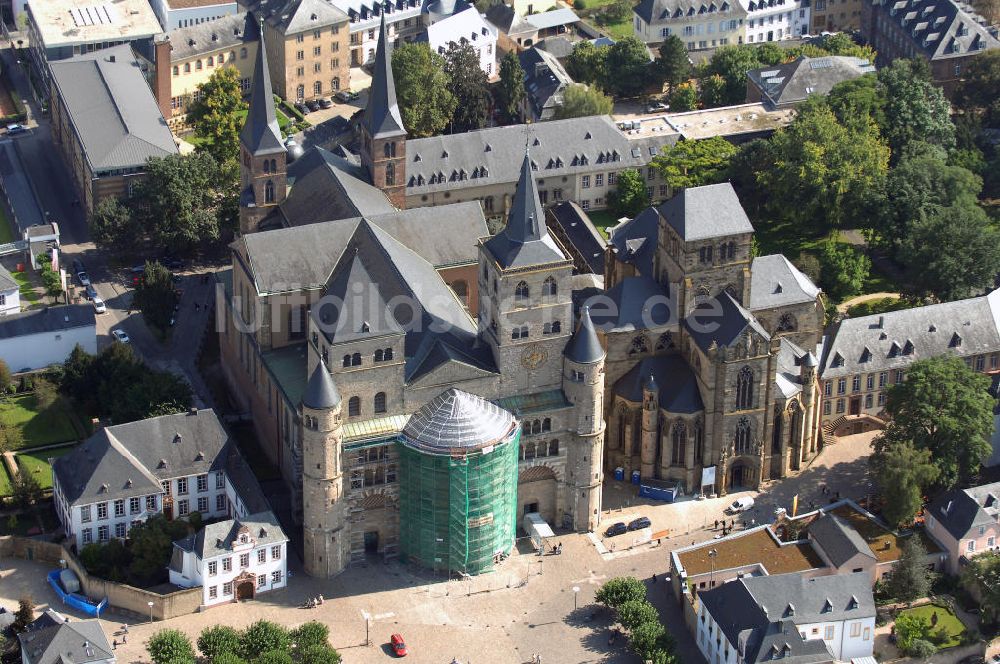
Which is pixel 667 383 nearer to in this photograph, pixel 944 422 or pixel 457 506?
pixel 457 506

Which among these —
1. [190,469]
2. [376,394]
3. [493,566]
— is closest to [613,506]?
[493,566]

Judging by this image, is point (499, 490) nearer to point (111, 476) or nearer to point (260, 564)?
point (260, 564)

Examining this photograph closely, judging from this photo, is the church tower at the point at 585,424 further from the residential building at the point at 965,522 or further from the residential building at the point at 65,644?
the residential building at the point at 65,644

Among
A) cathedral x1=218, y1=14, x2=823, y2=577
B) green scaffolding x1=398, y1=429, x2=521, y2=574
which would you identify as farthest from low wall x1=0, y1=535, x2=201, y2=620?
green scaffolding x1=398, y1=429, x2=521, y2=574

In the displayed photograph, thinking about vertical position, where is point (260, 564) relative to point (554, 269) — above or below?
below

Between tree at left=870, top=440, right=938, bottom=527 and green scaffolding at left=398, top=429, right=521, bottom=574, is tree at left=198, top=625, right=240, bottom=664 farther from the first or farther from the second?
tree at left=870, top=440, right=938, bottom=527

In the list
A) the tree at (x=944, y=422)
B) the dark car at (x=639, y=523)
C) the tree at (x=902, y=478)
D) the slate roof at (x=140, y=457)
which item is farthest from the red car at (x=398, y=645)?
the tree at (x=944, y=422)
